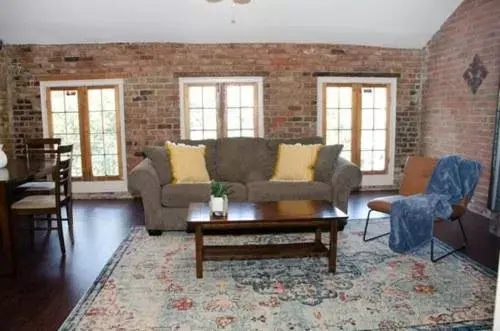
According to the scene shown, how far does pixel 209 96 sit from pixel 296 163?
210cm

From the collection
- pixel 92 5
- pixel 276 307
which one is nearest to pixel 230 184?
pixel 276 307

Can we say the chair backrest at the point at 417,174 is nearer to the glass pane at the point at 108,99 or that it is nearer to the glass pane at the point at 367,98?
the glass pane at the point at 367,98

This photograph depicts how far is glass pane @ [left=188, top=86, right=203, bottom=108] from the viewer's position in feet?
19.8

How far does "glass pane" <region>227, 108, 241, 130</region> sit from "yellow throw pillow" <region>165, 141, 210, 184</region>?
5.00ft

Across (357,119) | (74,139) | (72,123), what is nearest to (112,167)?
(74,139)

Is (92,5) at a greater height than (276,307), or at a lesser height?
→ greater

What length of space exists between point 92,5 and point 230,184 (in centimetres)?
287

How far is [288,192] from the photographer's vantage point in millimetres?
4270

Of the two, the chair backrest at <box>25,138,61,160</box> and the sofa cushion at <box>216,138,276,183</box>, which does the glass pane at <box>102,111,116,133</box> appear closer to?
the chair backrest at <box>25,138,61,160</box>

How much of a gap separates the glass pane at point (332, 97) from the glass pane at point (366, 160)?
91 cm

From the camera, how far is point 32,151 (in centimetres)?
548

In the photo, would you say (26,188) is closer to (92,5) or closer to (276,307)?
(92,5)

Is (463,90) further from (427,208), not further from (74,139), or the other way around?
(74,139)

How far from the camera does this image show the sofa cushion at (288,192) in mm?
4266
